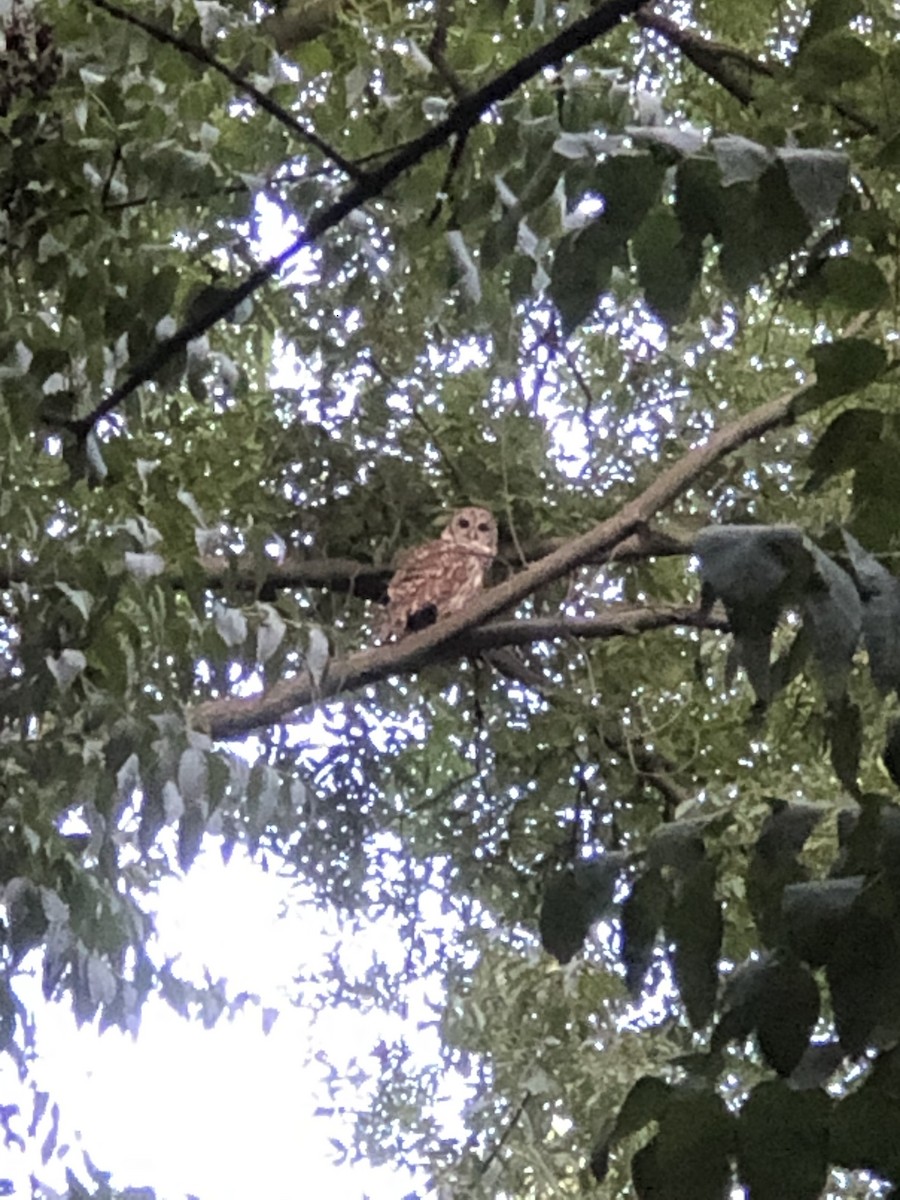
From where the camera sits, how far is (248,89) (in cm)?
83

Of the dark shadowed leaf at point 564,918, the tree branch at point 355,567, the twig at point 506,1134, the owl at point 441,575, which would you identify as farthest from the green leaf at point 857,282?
the twig at point 506,1134

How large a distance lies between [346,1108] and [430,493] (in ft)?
2.23

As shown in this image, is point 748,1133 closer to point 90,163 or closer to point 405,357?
point 90,163

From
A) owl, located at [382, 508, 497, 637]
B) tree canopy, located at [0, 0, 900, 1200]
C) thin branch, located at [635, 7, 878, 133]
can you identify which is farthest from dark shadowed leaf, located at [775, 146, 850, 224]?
owl, located at [382, 508, 497, 637]

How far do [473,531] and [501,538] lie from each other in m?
0.12

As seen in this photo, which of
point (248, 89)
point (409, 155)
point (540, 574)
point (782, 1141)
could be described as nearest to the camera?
point (782, 1141)

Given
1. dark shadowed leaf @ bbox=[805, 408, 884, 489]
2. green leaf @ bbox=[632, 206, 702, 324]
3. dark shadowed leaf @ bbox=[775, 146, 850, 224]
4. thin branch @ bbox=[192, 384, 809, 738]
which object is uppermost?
thin branch @ bbox=[192, 384, 809, 738]

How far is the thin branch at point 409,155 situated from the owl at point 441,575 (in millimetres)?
781

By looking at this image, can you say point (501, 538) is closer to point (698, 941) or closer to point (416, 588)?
point (416, 588)

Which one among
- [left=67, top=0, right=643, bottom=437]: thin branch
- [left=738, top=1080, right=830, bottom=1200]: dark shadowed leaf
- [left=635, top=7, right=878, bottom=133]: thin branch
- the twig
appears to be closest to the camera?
[left=738, top=1080, right=830, bottom=1200]: dark shadowed leaf

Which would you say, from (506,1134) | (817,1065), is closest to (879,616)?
(817,1065)

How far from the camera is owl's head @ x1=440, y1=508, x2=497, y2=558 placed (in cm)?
170

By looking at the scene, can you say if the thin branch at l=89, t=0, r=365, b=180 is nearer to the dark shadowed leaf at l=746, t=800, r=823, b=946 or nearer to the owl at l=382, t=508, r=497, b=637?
the dark shadowed leaf at l=746, t=800, r=823, b=946

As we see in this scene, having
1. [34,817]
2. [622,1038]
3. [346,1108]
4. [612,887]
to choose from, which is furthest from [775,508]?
[612,887]
